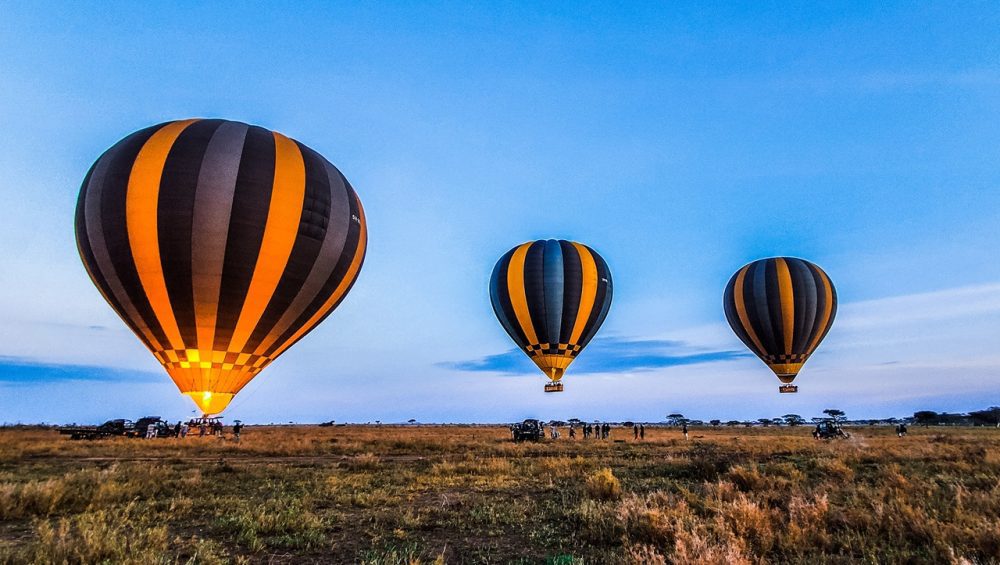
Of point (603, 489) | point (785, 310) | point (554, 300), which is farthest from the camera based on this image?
point (785, 310)

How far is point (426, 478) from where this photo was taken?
14461mm

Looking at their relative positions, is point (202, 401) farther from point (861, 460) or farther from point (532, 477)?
point (861, 460)

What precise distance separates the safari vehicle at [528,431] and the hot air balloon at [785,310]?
20330 mm

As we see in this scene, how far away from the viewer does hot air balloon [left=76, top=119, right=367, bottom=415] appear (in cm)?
2162

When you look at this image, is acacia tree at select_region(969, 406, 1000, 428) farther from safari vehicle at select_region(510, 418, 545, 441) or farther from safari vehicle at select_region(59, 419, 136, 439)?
safari vehicle at select_region(59, 419, 136, 439)

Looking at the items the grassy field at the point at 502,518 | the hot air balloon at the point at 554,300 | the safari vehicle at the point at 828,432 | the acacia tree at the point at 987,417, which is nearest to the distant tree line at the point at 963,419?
the acacia tree at the point at 987,417

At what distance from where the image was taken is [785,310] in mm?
41000

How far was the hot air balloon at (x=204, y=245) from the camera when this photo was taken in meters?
21.6

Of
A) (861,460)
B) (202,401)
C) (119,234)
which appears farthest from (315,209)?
(861,460)

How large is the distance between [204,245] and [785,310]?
40806 millimetres

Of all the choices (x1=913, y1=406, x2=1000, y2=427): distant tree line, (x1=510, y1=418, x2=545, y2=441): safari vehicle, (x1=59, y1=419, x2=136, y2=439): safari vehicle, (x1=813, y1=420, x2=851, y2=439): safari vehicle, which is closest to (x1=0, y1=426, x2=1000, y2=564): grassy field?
(x1=510, y1=418, x2=545, y2=441): safari vehicle

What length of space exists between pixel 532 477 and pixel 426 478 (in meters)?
3.12

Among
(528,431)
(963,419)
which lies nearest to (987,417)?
(963,419)

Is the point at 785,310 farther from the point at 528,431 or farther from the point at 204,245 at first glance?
the point at 204,245
